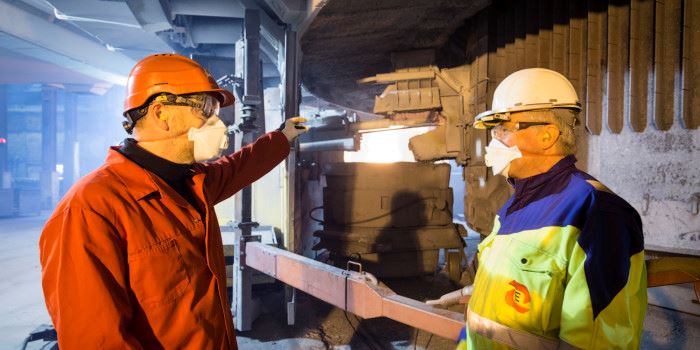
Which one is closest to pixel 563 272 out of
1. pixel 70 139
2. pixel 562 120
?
pixel 562 120

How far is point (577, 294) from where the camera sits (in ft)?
4.05

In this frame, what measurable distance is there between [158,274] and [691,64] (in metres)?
4.18

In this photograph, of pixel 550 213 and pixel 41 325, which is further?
pixel 41 325

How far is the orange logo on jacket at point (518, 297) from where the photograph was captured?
4.58 feet

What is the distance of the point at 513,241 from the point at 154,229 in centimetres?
134

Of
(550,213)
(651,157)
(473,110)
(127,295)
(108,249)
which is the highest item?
(473,110)

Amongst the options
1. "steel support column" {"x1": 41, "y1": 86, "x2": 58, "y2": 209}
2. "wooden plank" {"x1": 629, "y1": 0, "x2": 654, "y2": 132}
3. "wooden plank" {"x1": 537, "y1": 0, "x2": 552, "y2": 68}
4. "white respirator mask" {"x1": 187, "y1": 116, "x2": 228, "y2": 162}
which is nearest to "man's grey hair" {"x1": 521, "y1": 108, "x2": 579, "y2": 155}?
"white respirator mask" {"x1": 187, "y1": 116, "x2": 228, "y2": 162}

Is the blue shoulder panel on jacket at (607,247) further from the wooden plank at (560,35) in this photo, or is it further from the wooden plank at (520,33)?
the wooden plank at (520,33)

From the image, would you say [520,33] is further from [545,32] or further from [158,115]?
[158,115]

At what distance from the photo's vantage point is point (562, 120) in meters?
1.64

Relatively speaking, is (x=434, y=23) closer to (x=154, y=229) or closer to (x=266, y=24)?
(x=266, y=24)

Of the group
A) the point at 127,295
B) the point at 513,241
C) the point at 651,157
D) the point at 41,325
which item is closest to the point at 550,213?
the point at 513,241

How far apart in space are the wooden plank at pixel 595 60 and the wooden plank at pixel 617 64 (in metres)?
0.09

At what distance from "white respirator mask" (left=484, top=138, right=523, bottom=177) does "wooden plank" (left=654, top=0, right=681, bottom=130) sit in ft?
9.17
